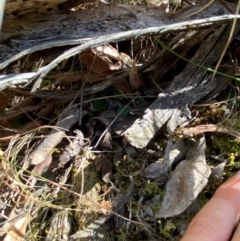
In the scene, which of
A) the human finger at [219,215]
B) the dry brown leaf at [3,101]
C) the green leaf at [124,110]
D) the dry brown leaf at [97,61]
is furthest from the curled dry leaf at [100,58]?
the human finger at [219,215]

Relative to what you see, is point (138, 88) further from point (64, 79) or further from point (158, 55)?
point (64, 79)

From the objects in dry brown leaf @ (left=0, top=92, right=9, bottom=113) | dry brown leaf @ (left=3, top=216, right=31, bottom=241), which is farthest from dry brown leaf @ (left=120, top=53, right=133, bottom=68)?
dry brown leaf @ (left=3, top=216, right=31, bottom=241)

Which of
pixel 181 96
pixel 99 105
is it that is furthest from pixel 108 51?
pixel 181 96

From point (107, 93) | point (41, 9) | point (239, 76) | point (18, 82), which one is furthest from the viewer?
point (107, 93)

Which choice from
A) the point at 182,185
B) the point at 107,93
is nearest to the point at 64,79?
the point at 107,93

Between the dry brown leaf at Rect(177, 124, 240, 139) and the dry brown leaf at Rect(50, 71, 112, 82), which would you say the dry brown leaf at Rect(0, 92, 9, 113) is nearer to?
the dry brown leaf at Rect(50, 71, 112, 82)

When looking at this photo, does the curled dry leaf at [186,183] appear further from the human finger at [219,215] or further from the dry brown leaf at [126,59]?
the dry brown leaf at [126,59]

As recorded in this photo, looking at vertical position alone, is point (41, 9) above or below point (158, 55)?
above
